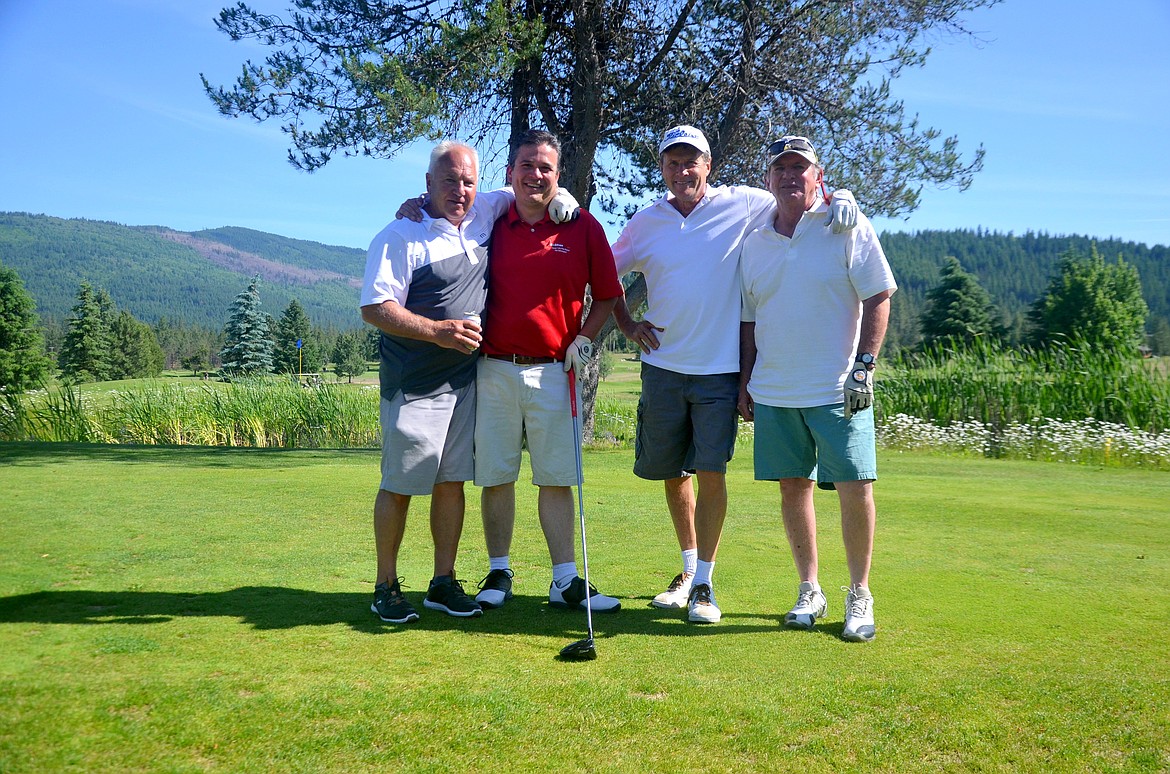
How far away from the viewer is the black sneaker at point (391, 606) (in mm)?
3756

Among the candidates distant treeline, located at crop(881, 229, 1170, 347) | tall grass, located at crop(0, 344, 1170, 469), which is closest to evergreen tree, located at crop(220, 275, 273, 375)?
tall grass, located at crop(0, 344, 1170, 469)

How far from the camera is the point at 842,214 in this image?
3.77 meters

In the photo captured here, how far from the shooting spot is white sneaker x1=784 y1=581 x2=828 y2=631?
383cm

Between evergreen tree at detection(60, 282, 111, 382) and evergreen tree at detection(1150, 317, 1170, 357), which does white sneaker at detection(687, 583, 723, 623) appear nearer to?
evergreen tree at detection(60, 282, 111, 382)

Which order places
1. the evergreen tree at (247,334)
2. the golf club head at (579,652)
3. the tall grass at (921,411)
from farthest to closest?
the evergreen tree at (247,334)
the tall grass at (921,411)
the golf club head at (579,652)

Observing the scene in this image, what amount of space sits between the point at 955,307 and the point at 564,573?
61.2 meters

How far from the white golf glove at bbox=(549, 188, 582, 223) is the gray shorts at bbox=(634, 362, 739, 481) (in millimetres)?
804

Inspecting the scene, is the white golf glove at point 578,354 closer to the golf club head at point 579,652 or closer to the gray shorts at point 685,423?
the gray shorts at point 685,423

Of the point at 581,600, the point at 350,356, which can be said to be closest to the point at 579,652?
the point at 581,600

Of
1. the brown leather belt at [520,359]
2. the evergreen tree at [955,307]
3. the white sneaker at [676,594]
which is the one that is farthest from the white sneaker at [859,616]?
the evergreen tree at [955,307]

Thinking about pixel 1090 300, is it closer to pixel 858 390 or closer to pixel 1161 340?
pixel 1161 340

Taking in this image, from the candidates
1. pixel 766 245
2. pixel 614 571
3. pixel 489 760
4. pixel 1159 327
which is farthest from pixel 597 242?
pixel 1159 327

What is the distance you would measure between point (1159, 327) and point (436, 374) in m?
129

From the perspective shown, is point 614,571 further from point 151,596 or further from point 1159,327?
point 1159,327
